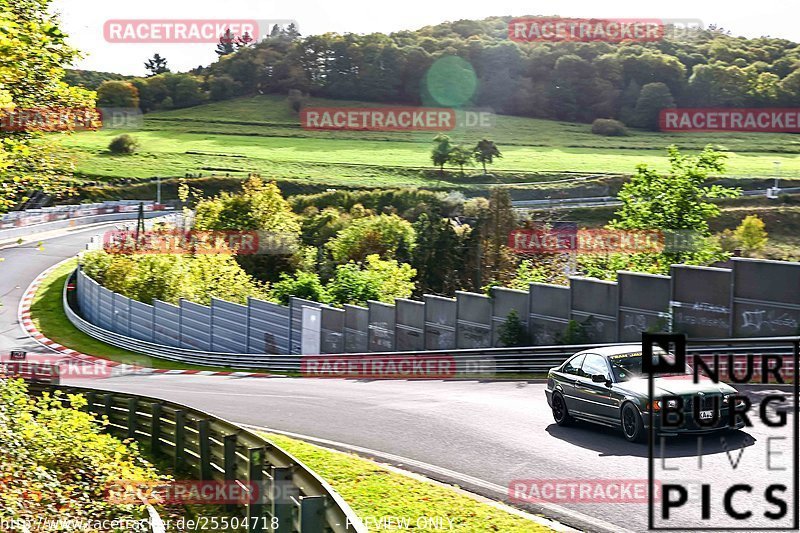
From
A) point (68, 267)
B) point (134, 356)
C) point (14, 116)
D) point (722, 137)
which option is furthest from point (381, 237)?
point (722, 137)

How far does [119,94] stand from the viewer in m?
181

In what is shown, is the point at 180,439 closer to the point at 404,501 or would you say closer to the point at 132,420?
the point at 132,420

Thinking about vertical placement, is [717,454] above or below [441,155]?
below

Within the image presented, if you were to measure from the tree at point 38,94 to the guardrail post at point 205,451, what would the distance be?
509 centimetres

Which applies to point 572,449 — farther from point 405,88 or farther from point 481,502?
point 405,88

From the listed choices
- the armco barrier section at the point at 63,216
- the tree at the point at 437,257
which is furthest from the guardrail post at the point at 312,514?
the armco barrier section at the point at 63,216

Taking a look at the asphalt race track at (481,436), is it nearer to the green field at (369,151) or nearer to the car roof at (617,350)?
the car roof at (617,350)

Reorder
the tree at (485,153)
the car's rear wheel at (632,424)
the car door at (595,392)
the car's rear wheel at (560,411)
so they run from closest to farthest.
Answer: the car's rear wheel at (632,424), the car door at (595,392), the car's rear wheel at (560,411), the tree at (485,153)

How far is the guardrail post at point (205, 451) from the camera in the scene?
14269 mm

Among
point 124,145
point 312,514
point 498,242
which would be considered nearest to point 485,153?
point 124,145

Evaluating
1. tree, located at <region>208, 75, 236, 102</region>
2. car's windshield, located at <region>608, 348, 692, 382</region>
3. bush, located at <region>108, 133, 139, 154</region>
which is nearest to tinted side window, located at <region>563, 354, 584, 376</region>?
car's windshield, located at <region>608, 348, 692, 382</region>

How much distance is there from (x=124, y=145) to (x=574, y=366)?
152 metres

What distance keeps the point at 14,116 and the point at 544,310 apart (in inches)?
612

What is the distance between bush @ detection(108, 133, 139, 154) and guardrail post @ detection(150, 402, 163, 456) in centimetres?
14538
